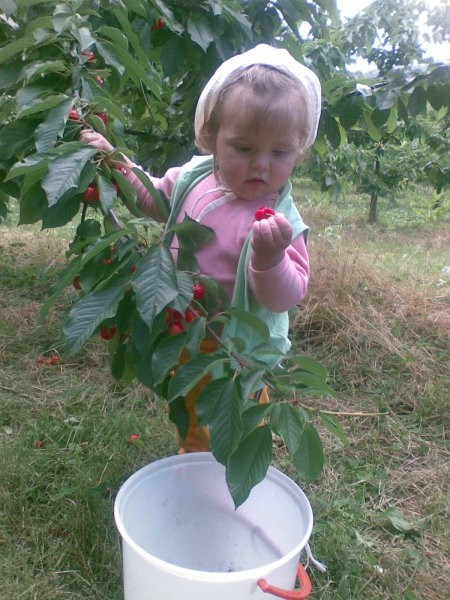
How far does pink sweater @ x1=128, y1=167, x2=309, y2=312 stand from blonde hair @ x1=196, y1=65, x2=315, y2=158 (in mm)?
193

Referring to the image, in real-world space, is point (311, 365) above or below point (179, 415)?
above

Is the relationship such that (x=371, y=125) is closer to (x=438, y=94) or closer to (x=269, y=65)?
(x=438, y=94)

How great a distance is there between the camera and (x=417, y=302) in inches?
120

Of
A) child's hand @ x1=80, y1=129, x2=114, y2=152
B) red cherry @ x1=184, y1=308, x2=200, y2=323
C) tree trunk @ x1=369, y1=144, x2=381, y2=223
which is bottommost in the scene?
tree trunk @ x1=369, y1=144, x2=381, y2=223

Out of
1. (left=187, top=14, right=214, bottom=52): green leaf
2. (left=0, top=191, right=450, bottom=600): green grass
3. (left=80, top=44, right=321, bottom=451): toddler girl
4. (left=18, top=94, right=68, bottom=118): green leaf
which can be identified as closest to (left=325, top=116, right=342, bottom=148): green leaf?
(left=187, top=14, right=214, bottom=52): green leaf

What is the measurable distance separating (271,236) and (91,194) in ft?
1.00

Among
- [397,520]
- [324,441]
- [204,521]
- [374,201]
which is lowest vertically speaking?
[374,201]

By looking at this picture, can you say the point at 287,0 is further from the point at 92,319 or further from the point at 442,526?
the point at 442,526

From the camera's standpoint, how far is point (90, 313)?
86 cm

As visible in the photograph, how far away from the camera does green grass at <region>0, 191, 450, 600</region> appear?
146 cm

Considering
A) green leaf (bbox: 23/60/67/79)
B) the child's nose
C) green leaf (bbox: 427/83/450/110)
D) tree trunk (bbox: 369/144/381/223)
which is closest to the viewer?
green leaf (bbox: 23/60/67/79)

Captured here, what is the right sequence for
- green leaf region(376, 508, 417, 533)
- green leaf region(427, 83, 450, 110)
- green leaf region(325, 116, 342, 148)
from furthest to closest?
green leaf region(325, 116, 342, 148) → green leaf region(427, 83, 450, 110) → green leaf region(376, 508, 417, 533)

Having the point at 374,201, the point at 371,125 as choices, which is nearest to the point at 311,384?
the point at 371,125

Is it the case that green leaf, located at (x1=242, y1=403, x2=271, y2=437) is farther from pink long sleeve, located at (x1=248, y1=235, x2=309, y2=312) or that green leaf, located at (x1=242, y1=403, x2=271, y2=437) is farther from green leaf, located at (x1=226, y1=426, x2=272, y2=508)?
pink long sleeve, located at (x1=248, y1=235, x2=309, y2=312)
